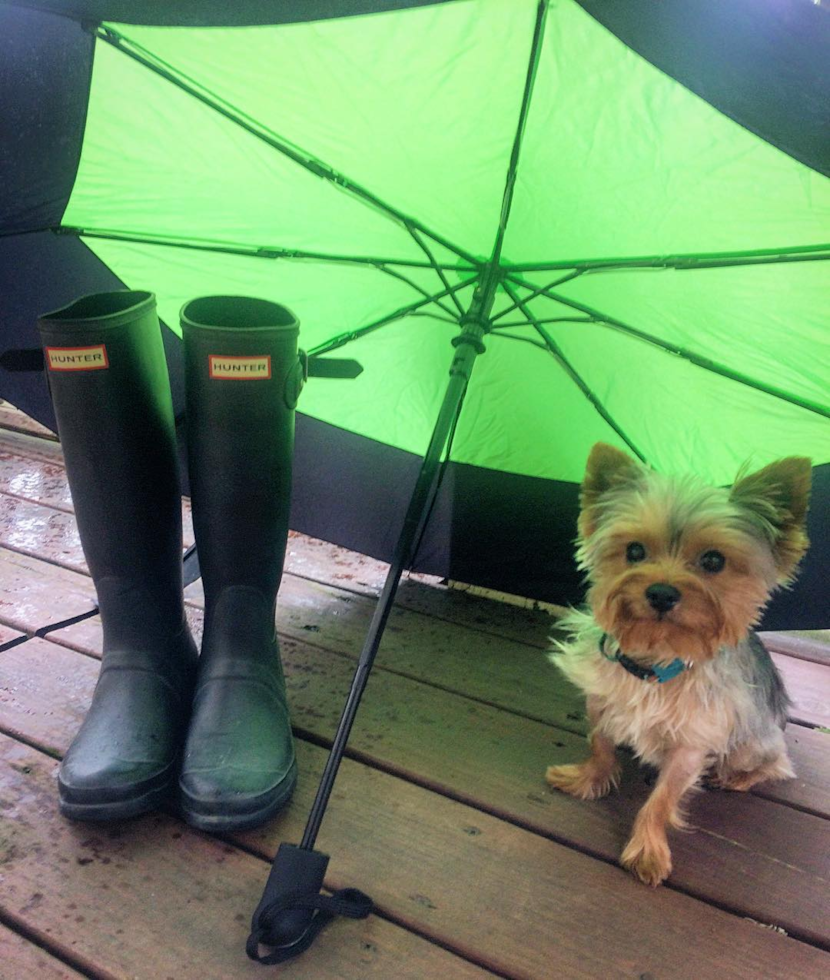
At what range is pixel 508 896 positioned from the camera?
1118 mm

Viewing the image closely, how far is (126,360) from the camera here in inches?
48.4

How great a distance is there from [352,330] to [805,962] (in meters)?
1.46

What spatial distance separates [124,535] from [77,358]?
32cm

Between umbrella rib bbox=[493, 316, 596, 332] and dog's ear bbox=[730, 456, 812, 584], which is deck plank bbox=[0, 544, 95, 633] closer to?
umbrella rib bbox=[493, 316, 596, 332]

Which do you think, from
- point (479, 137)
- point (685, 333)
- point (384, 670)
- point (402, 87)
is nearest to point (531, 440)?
point (685, 333)

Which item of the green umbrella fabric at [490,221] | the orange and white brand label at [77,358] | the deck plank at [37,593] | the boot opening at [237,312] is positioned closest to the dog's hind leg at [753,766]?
the green umbrella fabric at [490,221]

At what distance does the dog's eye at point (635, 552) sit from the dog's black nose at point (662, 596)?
0.12 m

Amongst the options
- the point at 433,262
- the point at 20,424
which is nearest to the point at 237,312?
the point at 433,262

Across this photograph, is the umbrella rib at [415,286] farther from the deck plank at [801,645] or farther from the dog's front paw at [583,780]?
the deck plank at [801,645]

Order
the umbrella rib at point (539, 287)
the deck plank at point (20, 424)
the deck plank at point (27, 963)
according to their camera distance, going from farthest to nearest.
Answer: the deck plank at point (20, 424) → the umbrella rib at point (539, 287) → the deck plank at point (27, 963)

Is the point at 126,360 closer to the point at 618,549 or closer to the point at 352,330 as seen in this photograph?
the point at 352,330

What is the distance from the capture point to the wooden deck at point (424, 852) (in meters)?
0.99

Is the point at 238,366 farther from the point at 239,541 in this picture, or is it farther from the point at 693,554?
the point at 693,554

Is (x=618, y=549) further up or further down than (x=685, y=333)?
further down
